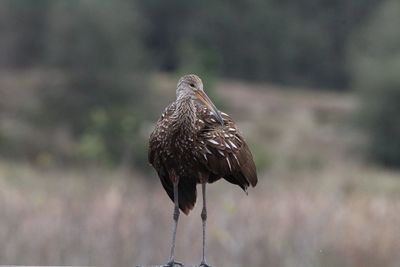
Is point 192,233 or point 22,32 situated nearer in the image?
point 192,233

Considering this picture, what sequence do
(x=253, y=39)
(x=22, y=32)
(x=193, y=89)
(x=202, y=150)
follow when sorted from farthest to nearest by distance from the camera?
1. (x=253, y=39)
2. (x=22, y=32)
3. (x=202, y=150)
4. (x=193, y=89)

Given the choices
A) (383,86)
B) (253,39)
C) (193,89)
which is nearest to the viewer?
(193,89)

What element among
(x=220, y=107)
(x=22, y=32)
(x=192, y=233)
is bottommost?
(x=192, y=233)

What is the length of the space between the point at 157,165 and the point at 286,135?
30.5 m

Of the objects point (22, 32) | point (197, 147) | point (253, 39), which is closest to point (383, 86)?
point (253, 39)

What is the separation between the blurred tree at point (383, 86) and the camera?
110 feet

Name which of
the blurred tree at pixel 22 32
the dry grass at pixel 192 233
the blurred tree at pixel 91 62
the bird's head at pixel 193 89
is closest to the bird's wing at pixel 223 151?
the bird's head at pixel 193 89

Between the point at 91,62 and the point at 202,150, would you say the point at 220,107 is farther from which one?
the point at 202,150

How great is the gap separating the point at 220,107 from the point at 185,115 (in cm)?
2357

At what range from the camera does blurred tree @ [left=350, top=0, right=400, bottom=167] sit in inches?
1323

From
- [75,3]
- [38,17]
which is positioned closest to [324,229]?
[75,3]

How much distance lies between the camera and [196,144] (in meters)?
6.17

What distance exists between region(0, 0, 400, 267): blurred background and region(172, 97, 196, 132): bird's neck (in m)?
4.78

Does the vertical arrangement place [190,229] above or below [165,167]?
above
